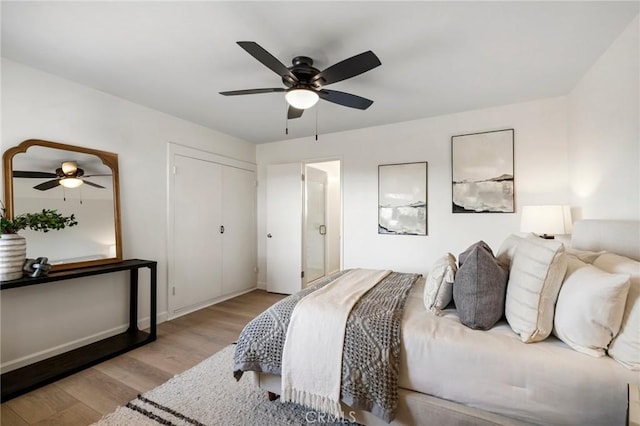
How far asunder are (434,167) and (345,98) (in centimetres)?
179

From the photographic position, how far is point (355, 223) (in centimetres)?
389

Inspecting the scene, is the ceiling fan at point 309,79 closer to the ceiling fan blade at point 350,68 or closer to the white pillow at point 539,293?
the ceiling fan blade at point 350,68

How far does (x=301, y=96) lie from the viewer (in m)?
2.03

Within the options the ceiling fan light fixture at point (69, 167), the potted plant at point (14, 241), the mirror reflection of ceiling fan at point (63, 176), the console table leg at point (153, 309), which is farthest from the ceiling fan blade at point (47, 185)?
the console table leg at point (153, 309)

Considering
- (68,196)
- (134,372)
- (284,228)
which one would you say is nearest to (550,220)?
(284,228)

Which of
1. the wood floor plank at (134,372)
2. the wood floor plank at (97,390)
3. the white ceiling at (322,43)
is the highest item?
the white ceiling at (322,43)

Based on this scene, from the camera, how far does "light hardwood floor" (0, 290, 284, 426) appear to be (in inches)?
66.6

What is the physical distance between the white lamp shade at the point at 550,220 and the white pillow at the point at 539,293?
1438 millimetres

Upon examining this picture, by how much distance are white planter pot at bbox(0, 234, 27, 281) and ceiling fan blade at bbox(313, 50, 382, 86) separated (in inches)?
100

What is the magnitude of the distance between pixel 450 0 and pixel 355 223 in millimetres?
2740

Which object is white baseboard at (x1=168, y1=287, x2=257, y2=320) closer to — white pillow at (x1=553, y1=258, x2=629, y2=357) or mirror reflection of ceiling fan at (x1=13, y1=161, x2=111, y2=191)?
mirror reflection of ceiling fan at (x1=13, y1=161, x2=111, y2=191)

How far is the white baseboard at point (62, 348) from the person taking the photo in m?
2.09

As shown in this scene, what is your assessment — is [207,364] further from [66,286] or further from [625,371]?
[625,371]

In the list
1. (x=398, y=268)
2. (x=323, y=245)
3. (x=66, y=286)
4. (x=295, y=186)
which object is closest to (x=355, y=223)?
(x=398, y=268)
